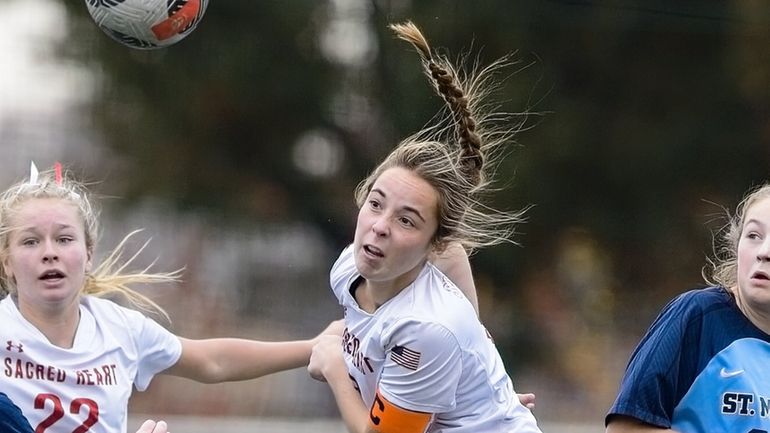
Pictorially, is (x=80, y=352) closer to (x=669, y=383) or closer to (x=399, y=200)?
(x=399, y=200)

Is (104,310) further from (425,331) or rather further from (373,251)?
(425,331)

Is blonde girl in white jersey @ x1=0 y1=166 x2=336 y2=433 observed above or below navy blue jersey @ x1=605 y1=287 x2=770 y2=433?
above

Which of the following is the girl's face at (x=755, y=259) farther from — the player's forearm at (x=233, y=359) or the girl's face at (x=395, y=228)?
the player's forearm at (x=233, y=359)

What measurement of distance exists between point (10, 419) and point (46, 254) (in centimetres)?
66

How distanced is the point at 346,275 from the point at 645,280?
5129 millimetres

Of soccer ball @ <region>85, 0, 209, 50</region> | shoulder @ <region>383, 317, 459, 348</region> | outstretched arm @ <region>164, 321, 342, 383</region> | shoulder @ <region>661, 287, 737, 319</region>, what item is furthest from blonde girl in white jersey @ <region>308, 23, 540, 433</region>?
soccer ball @ <region>85, 0, 209, 50</region>

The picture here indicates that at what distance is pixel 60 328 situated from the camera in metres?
3.45

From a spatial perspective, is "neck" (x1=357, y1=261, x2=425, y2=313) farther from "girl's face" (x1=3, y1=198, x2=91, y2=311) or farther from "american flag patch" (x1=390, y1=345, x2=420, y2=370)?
"girl's face" (x1=3, y1=198, x2=91, y2=311)

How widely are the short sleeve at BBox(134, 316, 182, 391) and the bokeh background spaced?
354cm

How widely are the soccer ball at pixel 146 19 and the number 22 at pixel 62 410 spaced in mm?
1215

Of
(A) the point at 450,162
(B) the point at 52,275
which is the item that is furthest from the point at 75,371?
(A) the point at 450,162

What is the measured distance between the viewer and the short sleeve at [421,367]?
304cm

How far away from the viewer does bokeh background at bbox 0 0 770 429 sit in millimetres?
7387

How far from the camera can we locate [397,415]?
3098 mm
